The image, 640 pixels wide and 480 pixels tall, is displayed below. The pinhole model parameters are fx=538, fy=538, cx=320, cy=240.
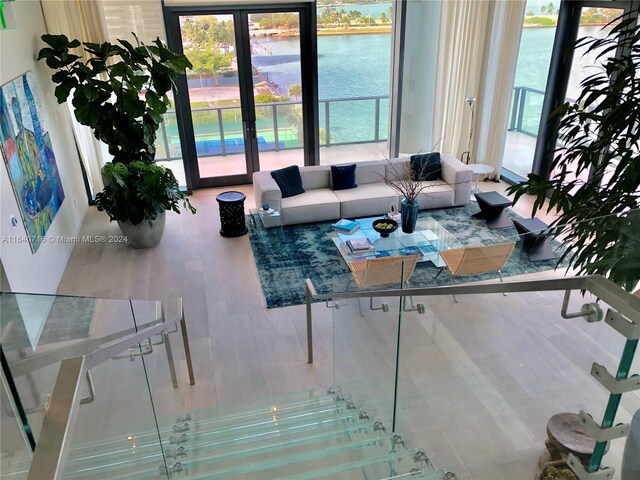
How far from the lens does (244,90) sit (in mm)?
8648

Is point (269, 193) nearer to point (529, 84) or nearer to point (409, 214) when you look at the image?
point (409, 214)

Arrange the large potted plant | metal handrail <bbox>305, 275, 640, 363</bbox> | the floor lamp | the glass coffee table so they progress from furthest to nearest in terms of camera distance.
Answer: the floor lamp
the large potted plant
the glass coffee table
metal handrail <bbox>305, 275, 640, 363</bbox>

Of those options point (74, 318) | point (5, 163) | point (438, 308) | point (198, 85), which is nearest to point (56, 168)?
point (5, 163)

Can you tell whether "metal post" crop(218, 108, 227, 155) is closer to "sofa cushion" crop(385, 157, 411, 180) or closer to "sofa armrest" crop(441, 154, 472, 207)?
"sofa cushion" crop(385, 157, 411, 180)

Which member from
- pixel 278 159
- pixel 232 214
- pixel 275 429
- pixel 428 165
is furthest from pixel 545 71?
pixel 275 429

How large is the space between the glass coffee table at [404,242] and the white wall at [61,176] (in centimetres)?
327

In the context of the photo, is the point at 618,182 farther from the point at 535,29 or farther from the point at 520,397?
the point at 535,29

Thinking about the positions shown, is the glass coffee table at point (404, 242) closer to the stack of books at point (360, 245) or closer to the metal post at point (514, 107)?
the stack of books at point (360, 245)

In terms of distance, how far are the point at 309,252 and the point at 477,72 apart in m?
4.44

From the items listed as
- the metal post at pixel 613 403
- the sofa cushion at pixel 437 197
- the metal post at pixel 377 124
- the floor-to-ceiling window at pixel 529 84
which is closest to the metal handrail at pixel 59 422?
the metal post at pixel 613 403

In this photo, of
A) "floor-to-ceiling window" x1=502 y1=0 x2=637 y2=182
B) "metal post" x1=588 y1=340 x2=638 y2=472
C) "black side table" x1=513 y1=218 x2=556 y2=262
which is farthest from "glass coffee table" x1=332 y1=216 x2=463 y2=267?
"metal post" x1=588 y1=340 x2=638 y2=472

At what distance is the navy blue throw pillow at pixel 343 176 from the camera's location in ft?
26.0

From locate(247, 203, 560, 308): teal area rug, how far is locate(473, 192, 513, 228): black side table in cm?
11

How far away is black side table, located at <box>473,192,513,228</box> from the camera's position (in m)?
7.23
